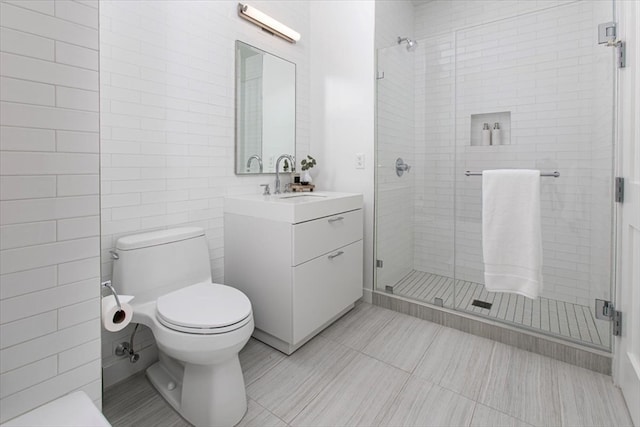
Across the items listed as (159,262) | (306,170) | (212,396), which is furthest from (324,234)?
(212,396)

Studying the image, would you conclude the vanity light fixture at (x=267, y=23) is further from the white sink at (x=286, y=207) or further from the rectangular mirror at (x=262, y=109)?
the white sink at (x=286, y=207)

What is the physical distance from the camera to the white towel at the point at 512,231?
1823 mm

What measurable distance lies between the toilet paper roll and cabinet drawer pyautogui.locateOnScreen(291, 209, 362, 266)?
78 cm

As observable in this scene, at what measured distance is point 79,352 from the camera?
2.95ft

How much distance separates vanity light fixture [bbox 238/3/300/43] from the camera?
2045 mm

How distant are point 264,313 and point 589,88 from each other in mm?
2242

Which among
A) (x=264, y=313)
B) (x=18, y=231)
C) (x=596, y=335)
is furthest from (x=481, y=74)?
(x=18, y=231)

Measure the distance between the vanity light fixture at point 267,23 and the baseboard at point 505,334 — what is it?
6.85ft

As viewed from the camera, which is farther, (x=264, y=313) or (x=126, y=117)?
(x=264, y=313)

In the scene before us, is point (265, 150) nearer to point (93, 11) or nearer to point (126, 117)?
point (126, 117)

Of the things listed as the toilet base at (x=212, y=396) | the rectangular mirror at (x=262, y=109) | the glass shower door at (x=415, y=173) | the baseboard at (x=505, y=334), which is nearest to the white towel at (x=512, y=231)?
the baseboard at (x=505, y=334)

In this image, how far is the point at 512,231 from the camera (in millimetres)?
1896

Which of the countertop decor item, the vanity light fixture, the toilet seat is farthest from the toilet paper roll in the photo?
the vanity light fixture

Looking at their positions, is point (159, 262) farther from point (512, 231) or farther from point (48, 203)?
point (512, 231)
